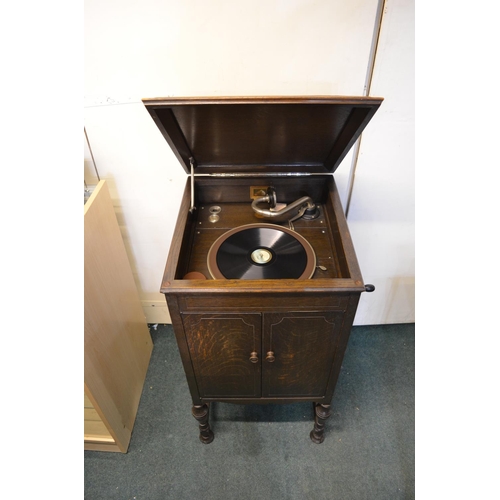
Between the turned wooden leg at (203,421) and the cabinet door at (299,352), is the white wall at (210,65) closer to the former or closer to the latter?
the cabinet door at (299,352)

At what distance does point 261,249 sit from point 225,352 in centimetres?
33

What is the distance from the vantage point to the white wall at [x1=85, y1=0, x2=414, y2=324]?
107 centimetres

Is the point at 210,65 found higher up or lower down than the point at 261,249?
higher up

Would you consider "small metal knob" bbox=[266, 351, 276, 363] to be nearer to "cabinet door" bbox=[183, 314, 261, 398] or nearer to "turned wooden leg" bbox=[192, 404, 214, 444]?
"cabinet door" bbox=[183, 314, 261, 398]

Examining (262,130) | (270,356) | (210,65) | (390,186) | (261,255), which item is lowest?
(270,356)

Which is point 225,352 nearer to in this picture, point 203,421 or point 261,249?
point 261,249

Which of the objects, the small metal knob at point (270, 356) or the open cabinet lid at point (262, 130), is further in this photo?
the small metal knob at point (270, 356)

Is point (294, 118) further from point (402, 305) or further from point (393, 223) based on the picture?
point (402, 305)

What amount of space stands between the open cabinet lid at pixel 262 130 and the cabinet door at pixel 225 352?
0.53 m

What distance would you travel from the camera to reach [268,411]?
1568 mm

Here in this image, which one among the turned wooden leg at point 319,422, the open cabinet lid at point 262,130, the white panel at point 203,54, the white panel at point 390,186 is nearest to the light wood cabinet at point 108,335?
the white panel at point 203,54

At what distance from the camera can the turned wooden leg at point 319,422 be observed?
1328 mm

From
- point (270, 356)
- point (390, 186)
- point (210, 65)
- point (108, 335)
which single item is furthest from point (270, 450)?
point (210, 65)

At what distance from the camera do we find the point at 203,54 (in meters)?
1.14
